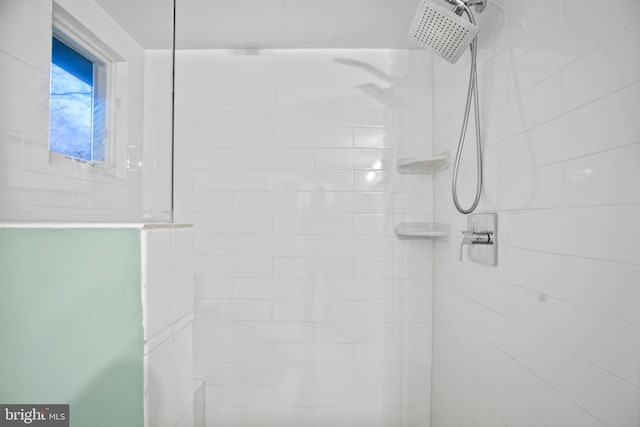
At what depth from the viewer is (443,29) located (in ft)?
3.93

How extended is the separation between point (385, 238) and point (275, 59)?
3.88 feet

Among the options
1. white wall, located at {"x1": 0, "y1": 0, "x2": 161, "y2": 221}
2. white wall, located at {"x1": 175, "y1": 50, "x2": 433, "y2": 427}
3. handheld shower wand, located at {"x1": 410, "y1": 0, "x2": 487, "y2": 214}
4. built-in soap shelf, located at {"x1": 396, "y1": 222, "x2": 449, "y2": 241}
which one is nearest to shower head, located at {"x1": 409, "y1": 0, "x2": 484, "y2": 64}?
handheld shower wand, located at {"x1": 410, "y1": 0, "x2": 487, "y2": 214}

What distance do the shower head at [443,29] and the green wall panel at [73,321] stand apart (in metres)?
1.15

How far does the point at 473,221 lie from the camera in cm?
134

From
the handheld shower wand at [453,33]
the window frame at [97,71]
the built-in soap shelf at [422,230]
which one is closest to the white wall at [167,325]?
the window frame at [97,71]

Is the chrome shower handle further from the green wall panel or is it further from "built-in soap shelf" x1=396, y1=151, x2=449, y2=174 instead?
the green wall panel

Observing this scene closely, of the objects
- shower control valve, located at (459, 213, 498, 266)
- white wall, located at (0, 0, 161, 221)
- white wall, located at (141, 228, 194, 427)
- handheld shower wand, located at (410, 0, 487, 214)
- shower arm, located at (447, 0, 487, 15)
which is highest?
shower arm, located at (447, 0, 487, 15)

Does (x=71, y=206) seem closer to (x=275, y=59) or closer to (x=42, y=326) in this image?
(x=42, y=326)

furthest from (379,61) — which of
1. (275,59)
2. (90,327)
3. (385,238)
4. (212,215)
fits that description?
(90,327)

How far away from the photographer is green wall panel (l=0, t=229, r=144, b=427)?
2.50 feet

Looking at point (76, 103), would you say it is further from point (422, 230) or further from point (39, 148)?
point (422, 230)

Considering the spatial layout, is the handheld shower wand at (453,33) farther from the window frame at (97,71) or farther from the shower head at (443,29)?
the window frame at (97,71)

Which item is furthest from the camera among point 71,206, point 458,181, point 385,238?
point 385,238

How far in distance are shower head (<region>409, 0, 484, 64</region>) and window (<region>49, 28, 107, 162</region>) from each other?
104 cm
